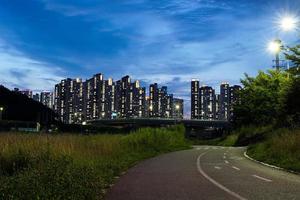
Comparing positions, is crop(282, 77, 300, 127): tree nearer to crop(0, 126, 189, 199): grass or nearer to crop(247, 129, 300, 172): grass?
crop(247, 129, 300, 172): grass

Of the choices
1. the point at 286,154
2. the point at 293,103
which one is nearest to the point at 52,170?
the point at 286,154

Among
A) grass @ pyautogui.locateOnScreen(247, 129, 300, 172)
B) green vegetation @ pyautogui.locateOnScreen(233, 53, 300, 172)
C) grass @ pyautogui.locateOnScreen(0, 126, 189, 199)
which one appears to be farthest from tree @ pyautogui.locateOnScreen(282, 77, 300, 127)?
grass @ pyautogui.locateOnScreen(0, 126, 189, 199)

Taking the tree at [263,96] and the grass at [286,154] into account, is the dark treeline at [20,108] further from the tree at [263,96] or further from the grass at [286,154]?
the grass at [286,154]

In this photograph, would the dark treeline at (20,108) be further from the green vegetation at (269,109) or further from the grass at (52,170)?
the grass at (52,170)

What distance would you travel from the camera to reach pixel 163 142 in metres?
52.6

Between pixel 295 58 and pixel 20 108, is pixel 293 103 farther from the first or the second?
pixel 20 108

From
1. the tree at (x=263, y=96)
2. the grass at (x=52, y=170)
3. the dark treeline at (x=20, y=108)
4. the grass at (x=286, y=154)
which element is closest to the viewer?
the grass at (x=52, y=170)

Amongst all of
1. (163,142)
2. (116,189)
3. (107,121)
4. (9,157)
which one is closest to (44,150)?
(9,157)

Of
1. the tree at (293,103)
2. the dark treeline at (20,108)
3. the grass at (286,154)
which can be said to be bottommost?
the grass at (286,154)

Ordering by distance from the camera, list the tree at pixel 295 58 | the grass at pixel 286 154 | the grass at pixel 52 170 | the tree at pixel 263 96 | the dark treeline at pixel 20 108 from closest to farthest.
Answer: the grass at pixel 52 170 → the grass at pixel 286 154 → the tree at pixel 295 58 → the tree at pixel 263 96 → the dark treeline at pixel 20 108

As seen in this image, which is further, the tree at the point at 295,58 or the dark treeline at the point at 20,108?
the dark treeline at the point at 20,108

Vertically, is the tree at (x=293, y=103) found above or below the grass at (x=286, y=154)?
above

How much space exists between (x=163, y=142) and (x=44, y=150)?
34.4 m

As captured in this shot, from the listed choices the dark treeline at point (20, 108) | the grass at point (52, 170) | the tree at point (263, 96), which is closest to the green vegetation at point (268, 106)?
the tree at point (263, 96)
